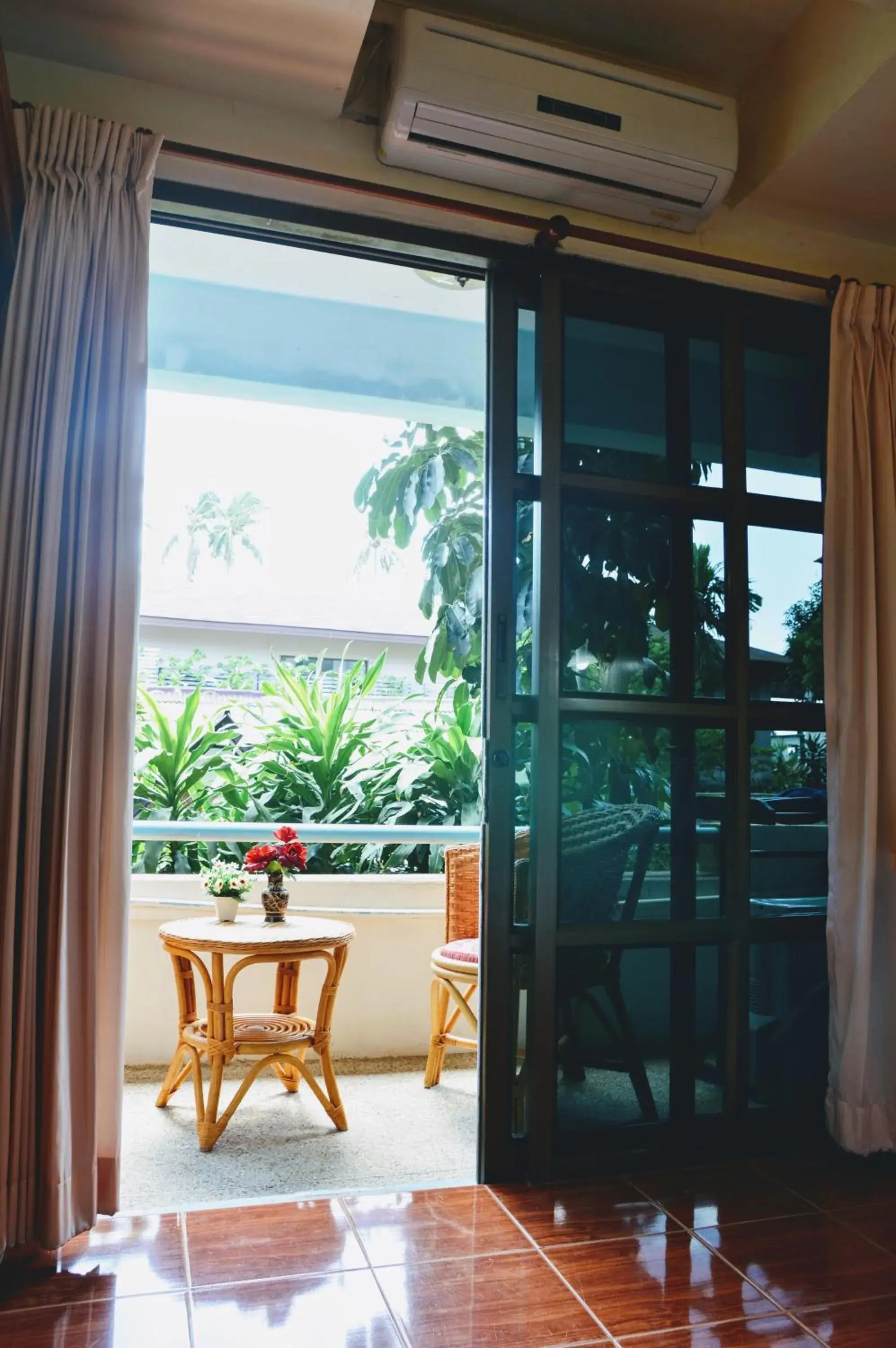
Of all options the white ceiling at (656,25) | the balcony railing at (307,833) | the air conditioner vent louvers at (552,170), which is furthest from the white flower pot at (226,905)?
the white ceiling at (656,25)

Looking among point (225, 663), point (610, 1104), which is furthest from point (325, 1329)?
point (225, 663)

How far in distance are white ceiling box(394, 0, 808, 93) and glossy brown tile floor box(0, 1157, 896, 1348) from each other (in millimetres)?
2814

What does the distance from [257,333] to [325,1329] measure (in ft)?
9.84

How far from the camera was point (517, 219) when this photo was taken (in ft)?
8.12

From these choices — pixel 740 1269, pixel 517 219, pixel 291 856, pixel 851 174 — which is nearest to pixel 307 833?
pixel 291 856

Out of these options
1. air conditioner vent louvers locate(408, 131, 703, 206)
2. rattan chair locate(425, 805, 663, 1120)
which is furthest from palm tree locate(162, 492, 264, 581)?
rattan chair locate(425, 805, 663, 1120)

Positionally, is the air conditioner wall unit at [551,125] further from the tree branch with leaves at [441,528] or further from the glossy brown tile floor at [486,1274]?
the glossy brown tile floor at [486,1274]

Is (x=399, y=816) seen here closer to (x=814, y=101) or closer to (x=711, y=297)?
(x=711, y=297)

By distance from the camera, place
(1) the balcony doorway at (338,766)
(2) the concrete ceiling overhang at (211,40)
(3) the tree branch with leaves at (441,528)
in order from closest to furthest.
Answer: (2) the concrete ceiling overhang at (211,40) < (1) the balcony doorway at (338,766) < (3) the tree branch with leaves at (441,528)

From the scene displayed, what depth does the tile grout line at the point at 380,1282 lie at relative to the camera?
170 cm

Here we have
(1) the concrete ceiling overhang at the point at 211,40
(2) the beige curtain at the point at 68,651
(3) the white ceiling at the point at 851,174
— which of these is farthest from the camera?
(3) the white ceiling at the point at 851,174

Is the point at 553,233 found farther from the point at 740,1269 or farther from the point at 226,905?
the point at 740,1269

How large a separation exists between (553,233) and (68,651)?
61.7 inches

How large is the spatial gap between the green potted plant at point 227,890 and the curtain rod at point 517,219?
2111 millimetres
